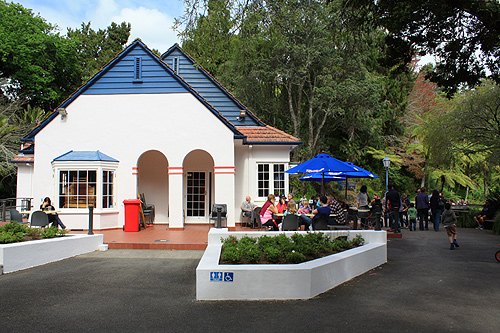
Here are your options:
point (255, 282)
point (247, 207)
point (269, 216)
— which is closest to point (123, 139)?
point (247, 207)

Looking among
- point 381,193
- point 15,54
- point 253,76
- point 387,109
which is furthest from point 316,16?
point 15,54

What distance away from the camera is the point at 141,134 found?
15.6 m

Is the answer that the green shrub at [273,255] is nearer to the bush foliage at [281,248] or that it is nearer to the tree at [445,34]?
the bush foliage at [281,248]

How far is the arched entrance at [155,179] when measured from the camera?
17438 millimetres

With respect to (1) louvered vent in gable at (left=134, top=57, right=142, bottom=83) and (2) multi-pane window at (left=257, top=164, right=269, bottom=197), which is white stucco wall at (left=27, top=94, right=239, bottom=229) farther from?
(2) multi-pane window at (left=257, top=164, right=269, bottom=197)

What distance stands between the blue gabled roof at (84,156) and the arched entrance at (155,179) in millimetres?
2220

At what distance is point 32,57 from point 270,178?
91.8ft

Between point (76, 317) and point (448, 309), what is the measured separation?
5201 millimetres

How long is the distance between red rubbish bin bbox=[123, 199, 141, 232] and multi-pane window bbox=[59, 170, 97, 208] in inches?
54.2

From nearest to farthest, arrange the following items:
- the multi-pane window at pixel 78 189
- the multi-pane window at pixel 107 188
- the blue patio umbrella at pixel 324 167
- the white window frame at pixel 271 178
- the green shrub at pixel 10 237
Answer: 1. the green shrub at pixel 10 237
2. the blue patio umbrella at pixel 324 167
3. the multi-pane window at pixel 78 189
4. the multi-pane window at pixel 107 188
5. the white window frame at pixel 271 178

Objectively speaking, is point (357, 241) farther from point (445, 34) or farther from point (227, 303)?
point (445, 34)

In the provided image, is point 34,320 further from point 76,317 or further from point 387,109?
point 387,109

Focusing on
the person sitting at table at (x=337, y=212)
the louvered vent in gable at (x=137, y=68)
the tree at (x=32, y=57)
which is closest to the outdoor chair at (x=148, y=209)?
the louvered vent in gable at (x=137, y=68)

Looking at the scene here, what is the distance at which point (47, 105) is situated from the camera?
39.2 meters
